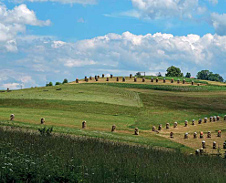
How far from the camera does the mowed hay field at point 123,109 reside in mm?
43438

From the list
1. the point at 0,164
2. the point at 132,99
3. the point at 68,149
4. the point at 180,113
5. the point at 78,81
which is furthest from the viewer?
the point at 78,81

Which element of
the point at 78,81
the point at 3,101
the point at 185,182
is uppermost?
the point at 78,81

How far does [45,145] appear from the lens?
19.9 meters

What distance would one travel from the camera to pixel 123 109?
2581 inches

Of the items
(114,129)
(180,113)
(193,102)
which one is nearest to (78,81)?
(193,102)

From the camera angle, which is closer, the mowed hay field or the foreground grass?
the foreground grass

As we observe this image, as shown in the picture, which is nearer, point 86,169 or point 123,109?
point 86,169

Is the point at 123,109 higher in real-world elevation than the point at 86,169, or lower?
higher

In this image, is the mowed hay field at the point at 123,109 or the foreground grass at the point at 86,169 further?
the mowed hay field at the point at 123,109

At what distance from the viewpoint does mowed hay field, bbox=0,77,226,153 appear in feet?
143

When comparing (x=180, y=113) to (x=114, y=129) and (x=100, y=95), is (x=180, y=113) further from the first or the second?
(x=114, y=129)

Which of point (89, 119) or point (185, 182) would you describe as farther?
point (89, 119)

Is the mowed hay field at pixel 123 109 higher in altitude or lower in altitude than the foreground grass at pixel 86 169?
higher

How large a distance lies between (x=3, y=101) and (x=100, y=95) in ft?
67.5
